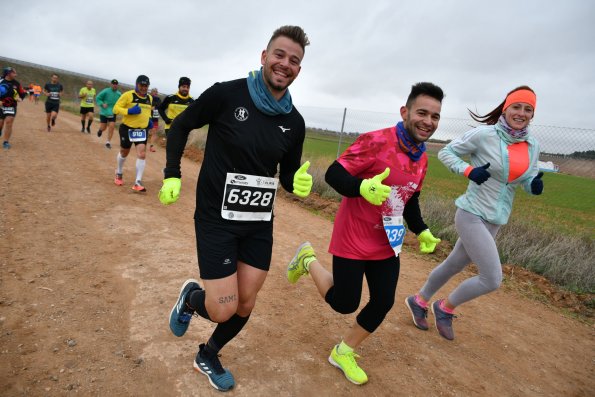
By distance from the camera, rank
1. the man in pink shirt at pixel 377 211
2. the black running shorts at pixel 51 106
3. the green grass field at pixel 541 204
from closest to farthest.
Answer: the man in pink shirt at pixel 377 211, the green grass field at pixel 541 204, the black running shorts at pixel 51 106

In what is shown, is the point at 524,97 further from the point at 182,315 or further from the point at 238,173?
the point at 182,315

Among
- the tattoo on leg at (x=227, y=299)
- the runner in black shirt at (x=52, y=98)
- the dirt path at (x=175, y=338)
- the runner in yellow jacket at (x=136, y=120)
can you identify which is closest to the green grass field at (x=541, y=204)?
the runner in yellow jacket at (x=136, y=120)

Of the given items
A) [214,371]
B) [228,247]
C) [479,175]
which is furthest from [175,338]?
[479,175]

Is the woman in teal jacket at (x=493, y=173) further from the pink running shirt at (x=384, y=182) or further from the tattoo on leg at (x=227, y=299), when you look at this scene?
the tattoo on leg at (x=227, y=299)

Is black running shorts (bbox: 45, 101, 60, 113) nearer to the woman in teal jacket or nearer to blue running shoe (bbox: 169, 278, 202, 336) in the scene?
blue running shoe (bbox: 169, 278, 202, 336)

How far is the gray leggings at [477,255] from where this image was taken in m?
3.21

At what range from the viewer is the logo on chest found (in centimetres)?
225

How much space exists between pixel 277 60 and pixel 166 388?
226 cm

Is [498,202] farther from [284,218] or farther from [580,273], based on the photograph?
[284,218]

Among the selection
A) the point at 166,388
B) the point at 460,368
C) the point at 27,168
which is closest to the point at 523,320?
the point at 460,368

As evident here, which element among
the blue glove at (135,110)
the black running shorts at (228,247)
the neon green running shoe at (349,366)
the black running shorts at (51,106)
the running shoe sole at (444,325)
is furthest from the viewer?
the black running shorts at (51,106)

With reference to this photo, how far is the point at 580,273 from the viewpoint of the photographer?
5352mm

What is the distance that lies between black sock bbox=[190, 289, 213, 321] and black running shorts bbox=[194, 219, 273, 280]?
0.23 m

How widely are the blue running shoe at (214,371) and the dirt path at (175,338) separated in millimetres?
62
